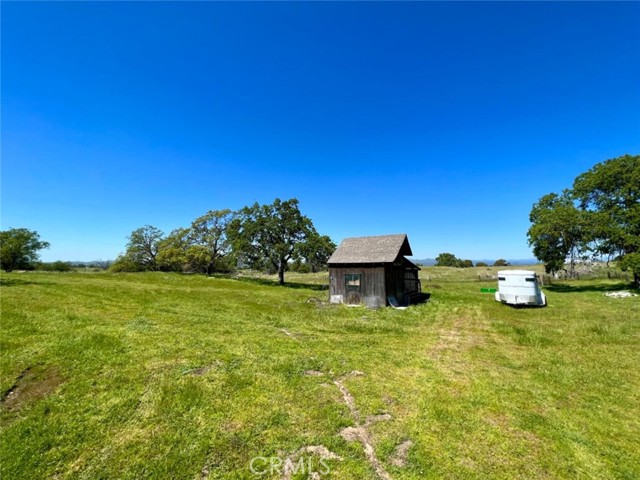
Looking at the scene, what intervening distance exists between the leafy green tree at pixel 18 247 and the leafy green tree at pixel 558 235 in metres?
75.5

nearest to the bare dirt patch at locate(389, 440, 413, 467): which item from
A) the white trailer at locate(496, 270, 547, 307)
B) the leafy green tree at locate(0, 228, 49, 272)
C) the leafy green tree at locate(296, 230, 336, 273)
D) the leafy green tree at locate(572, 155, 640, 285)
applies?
the white trailer at locate(496, 270, 547, 307)

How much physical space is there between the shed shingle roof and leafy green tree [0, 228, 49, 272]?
5476 cm

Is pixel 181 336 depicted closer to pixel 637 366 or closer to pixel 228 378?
pixel 228 378

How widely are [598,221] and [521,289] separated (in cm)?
1798

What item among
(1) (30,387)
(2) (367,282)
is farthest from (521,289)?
(1) (30,387)

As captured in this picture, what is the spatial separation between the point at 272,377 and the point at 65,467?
175 inches

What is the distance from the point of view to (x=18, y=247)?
47.2m

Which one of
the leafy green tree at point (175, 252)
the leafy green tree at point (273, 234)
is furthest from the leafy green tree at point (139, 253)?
the leafy green tree at point (273, 234)

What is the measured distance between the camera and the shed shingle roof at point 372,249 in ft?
77.9

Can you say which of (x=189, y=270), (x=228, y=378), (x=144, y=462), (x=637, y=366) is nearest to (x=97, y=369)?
(x=228, y=378)

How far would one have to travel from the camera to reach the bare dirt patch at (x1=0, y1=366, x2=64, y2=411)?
6.85 meters

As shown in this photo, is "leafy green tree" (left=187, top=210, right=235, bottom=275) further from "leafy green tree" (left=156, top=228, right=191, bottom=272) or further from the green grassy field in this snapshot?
the green grassy field

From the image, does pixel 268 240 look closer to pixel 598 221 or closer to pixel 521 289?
pixel 521 289

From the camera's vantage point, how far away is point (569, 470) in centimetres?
487
